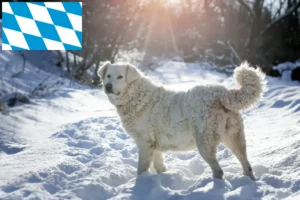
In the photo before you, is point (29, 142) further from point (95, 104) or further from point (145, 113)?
point (95, 104)

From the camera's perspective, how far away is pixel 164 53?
3441 cm

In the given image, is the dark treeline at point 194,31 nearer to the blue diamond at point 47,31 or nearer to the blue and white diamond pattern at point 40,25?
the blue and white diamond pattern at point 40,25

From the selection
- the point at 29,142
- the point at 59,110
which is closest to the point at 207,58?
the point at 59,110

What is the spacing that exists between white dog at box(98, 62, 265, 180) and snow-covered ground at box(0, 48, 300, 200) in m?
0.34

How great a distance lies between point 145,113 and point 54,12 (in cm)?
829

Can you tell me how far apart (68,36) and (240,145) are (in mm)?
10969

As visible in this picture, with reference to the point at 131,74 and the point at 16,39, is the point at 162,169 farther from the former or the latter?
the point at 16,39

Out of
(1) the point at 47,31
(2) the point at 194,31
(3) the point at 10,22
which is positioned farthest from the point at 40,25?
(2) the point at 194,31

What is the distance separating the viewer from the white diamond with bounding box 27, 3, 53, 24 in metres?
11.4

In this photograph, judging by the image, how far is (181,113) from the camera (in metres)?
4.55

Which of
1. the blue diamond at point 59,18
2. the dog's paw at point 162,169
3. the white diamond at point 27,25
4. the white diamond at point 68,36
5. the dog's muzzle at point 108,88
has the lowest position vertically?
the dog's paw at point 162,169

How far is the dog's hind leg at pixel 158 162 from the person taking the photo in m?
5.07

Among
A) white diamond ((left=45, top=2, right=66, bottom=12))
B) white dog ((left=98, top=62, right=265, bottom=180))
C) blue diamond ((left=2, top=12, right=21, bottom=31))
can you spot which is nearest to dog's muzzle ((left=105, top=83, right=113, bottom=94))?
white dog ((left=98, top=62, right=265, bottom=180))

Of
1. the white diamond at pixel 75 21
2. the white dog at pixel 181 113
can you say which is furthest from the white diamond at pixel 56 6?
the white dog at pixel 181 113
